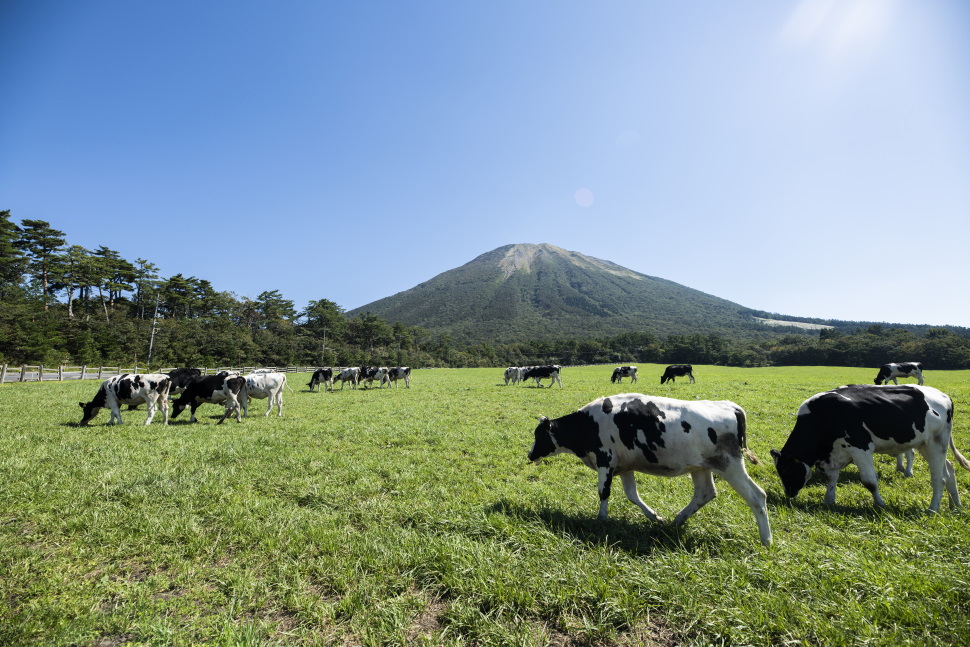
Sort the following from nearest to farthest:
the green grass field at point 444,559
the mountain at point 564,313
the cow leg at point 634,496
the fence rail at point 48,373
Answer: the green grass field at point 444,559, the cow leg at point 634,496, the fence rail at point 48,373, the mountain at point 564,313

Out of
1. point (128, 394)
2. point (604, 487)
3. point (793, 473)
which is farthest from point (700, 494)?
point (128, 394)

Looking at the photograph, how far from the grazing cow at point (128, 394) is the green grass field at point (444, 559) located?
4.39 m

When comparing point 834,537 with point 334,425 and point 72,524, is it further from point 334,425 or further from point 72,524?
point 334,425

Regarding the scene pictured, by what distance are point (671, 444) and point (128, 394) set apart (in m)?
14.3

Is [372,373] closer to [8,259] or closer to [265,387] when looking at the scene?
[265,387]

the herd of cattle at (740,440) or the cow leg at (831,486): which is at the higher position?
the herd of cattle at (740,440)

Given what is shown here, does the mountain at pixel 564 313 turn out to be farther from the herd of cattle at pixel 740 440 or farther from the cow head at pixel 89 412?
the herd of cattle at pixel 740 440

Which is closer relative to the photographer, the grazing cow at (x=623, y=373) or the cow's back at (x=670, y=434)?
the cow's back at (x=670, y=434)

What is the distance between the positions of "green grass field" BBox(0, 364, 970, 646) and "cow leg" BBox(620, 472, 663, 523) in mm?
132

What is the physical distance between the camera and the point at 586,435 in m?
5.00

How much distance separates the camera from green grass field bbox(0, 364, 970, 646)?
2664 mm

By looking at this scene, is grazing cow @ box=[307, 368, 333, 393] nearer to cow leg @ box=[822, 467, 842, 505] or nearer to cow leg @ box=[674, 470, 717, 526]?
cow leg @ box=[674, 470, 717, 526]

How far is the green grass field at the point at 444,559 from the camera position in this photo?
2.66 meters

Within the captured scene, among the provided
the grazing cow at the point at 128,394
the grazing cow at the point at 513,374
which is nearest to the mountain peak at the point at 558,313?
the grazing cow at the point at 513,374
